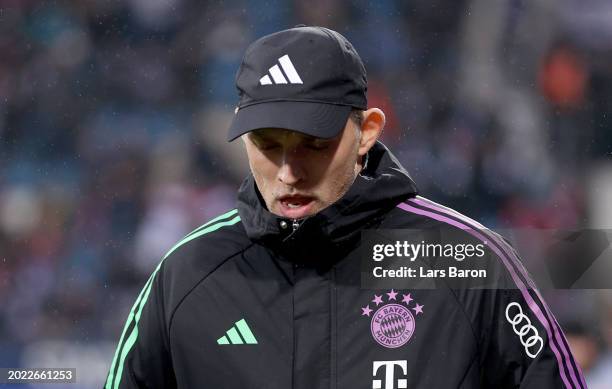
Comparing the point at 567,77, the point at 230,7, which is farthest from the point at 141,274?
the point at 567,77

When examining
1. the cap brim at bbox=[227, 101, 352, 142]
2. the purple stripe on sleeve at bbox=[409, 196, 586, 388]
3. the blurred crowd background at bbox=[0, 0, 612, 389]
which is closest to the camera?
the cap brim at bbox=[227, 101, 352, 142]

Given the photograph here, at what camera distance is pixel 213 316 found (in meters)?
1.87

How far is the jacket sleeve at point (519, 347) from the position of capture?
1786 mm

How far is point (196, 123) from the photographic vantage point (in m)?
5.89

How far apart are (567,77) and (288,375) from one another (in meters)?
4.47

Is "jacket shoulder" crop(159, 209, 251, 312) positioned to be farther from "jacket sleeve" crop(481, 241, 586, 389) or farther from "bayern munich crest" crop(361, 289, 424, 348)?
"jacket sleeve" crop(481, 241, 586, 389)

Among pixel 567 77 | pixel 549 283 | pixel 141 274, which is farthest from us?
pixel 567 77

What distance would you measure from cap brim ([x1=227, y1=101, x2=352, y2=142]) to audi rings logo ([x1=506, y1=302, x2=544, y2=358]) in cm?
45

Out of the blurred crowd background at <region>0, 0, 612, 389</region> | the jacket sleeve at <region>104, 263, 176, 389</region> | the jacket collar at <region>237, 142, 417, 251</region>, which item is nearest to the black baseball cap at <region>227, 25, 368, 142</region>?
the jacket collar at <region>237, 142, 417, 251</region>

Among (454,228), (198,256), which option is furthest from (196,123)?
(454,228)

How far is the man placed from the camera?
1.79m

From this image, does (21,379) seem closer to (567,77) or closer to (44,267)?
(44,267)

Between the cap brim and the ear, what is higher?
the cap brim

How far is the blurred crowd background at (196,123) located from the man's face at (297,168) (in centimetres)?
354
